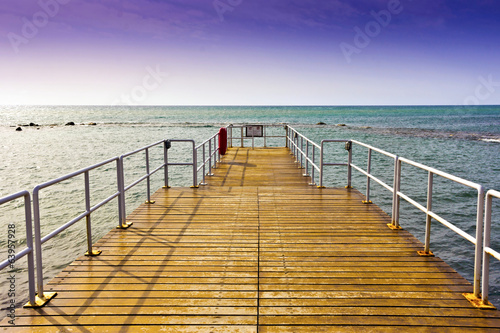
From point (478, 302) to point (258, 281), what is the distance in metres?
1.93

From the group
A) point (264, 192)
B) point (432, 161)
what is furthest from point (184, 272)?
point (432, 161)

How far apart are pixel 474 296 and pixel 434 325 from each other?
0.71 m

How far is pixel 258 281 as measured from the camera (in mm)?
3723

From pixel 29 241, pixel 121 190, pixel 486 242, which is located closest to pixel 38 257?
pixel 29 241

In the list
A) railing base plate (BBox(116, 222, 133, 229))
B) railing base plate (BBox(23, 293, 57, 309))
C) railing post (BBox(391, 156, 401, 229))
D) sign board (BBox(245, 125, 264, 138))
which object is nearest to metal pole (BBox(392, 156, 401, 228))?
railing post (BBox(391, 156, 401, 229))

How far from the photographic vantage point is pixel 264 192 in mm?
7805

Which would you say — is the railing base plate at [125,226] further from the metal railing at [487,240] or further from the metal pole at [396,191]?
the metal railing at [487,240]

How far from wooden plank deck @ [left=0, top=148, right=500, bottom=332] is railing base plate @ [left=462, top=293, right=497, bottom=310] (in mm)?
56

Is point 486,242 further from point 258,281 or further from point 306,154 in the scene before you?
point 306,154

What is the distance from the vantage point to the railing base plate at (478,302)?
10.5 ft

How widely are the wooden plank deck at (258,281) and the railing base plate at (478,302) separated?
6cm

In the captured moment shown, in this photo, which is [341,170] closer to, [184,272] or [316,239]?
[316,239]

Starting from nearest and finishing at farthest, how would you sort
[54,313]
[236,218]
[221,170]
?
[54,313] < [236,218] < [221,170]
